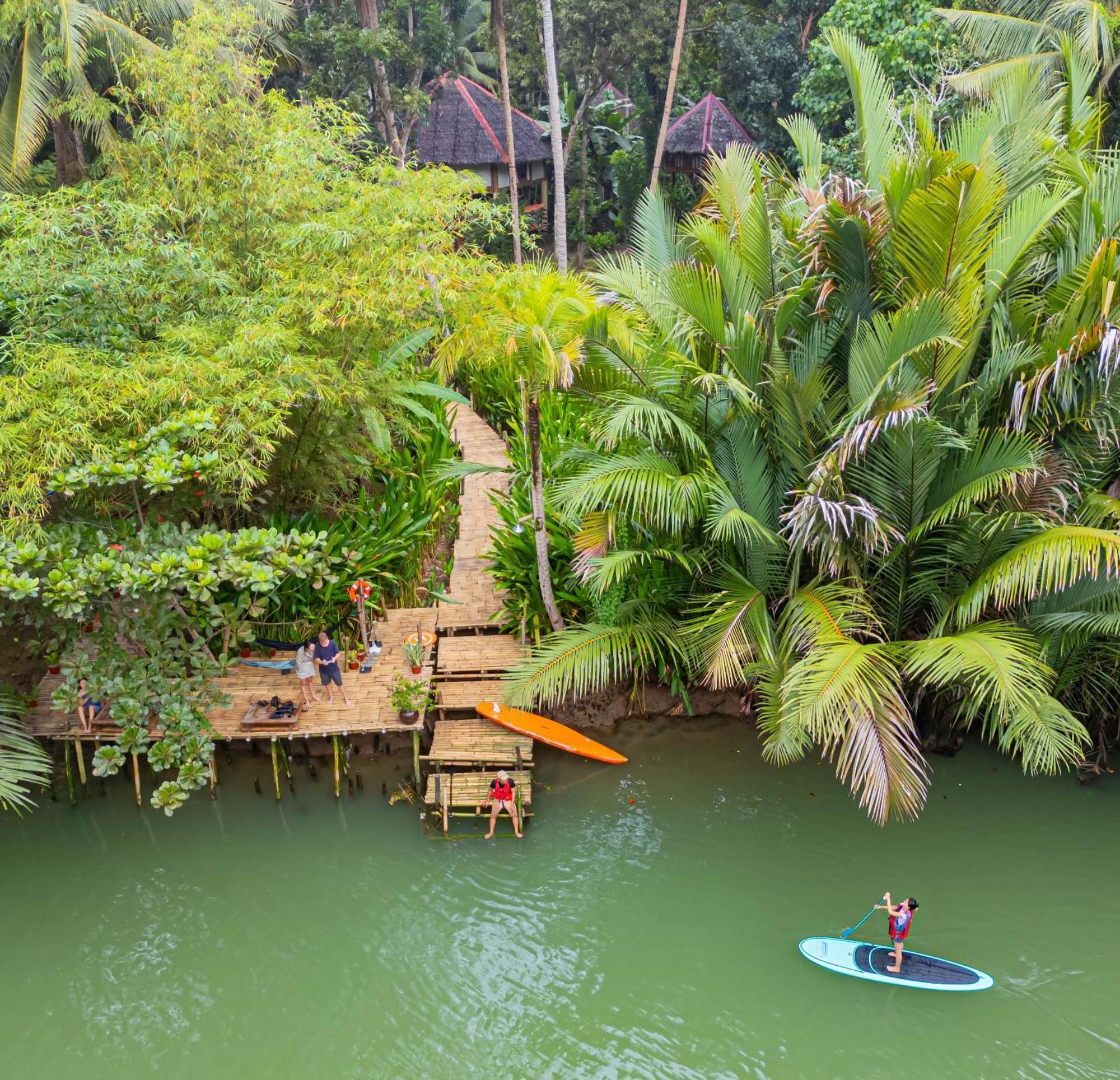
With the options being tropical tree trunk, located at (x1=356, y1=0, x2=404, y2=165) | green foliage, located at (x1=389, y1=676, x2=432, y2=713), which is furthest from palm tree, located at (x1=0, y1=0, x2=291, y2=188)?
green foliage, located at (x1=389, y1=676, x2=432, y2=713)

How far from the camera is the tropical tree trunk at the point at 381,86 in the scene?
20922 millimetres

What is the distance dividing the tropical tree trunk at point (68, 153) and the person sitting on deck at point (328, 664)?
1074 cm

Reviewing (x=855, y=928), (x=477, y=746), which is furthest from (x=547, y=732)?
(x=855, y=928)

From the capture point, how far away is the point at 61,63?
45.3ft

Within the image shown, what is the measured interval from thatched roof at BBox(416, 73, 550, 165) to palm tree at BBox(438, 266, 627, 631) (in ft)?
55.2

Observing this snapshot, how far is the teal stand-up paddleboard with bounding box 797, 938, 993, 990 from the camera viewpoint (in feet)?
24.1

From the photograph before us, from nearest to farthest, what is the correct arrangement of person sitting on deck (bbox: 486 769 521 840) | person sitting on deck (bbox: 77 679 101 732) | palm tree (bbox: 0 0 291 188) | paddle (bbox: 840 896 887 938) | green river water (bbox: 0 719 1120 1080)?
green river water (bbox: 0 719 1120 1080) → paddle (bbox: 840 896 887 938) → person sitting on deck (bbox: 486 769 521 840) → person sitting on deck (bbox: 77 679 101 732) → palm tree (bbox: 0 0 291 188)

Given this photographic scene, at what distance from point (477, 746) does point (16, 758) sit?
438 cm

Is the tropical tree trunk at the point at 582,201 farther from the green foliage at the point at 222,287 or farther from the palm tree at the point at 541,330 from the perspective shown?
the palm tree at the point at 541,330

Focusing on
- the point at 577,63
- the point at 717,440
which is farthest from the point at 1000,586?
the point at 577,63

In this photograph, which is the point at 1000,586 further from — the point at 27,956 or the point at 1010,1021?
the point at 27,956

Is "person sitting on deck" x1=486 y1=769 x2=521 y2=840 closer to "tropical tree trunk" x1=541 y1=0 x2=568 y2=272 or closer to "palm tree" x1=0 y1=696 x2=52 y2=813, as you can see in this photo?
→ "palm tree" x1=0 y1=696 x2=52 y2=813

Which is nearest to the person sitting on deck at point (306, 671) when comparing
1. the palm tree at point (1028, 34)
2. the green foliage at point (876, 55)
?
the palm tree at point (1028, 34)

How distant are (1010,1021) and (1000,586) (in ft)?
11.0
